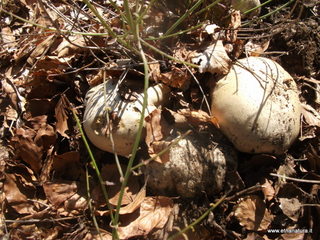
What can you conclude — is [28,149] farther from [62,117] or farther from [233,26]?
[233,26]

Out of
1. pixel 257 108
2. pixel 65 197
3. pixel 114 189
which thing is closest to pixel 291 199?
pixel 257 108

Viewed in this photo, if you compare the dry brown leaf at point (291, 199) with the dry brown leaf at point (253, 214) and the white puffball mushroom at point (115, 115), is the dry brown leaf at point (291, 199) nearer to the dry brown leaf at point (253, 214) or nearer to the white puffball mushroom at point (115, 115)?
the dry brown leaf at point (253, 214)

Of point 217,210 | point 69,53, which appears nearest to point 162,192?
point 217,210

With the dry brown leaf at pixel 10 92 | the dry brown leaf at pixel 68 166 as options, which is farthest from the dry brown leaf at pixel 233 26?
the dry brown leaf at pixel 10 92

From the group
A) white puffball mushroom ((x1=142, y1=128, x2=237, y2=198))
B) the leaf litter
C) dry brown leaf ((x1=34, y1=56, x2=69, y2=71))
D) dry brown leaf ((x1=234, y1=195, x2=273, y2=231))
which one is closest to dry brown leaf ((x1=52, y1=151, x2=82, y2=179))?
the leaf litter

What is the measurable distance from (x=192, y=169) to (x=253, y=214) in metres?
0.38

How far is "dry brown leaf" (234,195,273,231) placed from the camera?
5.56 feet

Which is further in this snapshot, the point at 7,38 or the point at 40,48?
the point at 7,38

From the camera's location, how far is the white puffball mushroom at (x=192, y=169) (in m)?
1.71

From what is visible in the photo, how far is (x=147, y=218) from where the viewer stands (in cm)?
167

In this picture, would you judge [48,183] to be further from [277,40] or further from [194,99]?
[277,40]

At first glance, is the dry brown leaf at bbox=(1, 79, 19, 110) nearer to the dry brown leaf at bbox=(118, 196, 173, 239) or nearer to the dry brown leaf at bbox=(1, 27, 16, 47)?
the dry brown leaf at bbox=(1, 27, 16, 47)

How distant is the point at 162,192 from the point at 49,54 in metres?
1.13

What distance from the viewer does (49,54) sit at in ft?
7.01
